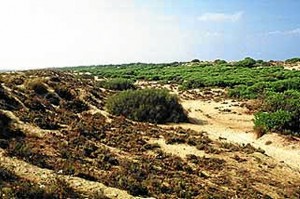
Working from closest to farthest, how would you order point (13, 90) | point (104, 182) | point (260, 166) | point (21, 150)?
1. point (104, 182)
2. point (21, 150)
3. point (260, 166)
4. point (13, 90)

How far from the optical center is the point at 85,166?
54.2 feet

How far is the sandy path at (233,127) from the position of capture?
78.0 ft

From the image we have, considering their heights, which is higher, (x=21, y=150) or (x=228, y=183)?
(x=21, y=150)

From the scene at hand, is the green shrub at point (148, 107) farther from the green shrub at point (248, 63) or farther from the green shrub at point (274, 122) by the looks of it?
the green shrub at point (248, 63)

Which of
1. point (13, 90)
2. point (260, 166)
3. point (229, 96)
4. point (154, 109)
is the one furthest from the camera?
point (229, 96)

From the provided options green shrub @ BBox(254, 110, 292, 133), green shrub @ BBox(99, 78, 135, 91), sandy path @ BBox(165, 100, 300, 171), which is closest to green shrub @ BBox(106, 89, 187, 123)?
sandy path @ BBox(165, 100, 300, 171)

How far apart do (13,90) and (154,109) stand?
8999 mm

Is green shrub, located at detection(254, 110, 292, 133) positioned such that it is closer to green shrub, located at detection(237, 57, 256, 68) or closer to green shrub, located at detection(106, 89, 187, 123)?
green shrub, located at detection(106, 89, 187, 123)

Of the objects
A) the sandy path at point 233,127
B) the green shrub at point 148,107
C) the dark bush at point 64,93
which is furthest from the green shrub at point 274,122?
the dark bush at point 64,93

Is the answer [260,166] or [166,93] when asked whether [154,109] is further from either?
[260,166]

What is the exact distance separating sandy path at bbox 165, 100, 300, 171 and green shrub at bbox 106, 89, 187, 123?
1489 mm

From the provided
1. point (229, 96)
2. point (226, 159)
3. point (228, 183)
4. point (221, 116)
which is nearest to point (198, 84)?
point (229, 96)

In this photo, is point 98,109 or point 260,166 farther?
point 98,109

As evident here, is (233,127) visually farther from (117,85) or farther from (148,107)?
(117,85)
